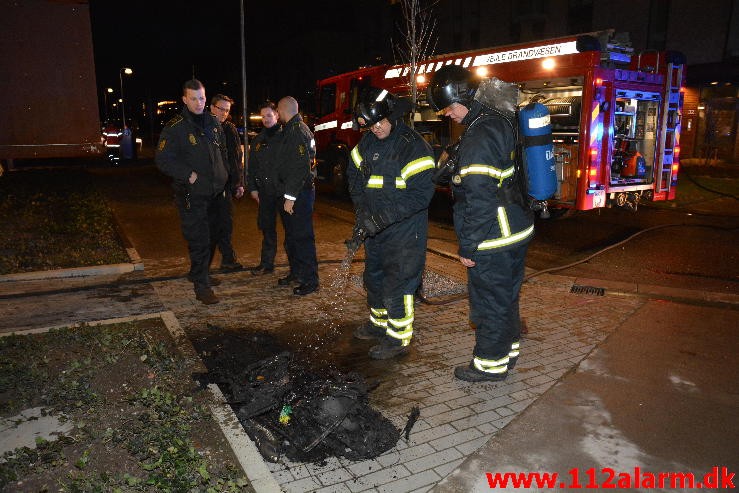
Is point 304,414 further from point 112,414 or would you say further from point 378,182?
point 378,182

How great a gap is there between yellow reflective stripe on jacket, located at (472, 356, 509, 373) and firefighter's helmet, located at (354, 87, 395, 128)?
1865 mm

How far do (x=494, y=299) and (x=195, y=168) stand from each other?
3390 mm

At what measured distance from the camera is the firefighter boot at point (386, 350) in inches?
172

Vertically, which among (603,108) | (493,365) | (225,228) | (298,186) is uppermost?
(603,108)

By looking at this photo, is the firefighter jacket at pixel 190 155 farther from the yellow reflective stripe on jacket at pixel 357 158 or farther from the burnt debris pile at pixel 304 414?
the burnt debris pile at pixel 304 414

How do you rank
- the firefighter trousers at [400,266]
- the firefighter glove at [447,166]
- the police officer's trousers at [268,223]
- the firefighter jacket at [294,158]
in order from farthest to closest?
the police officer's trousers at [268,223]
the firefighter jacket at [294,158]
the firefighter trousers at [400,266]
the firefighter glove at [447,166]

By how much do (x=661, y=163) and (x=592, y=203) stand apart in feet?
5.39

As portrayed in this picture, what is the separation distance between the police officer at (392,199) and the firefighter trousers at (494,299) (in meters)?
0.59

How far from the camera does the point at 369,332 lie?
188 inches

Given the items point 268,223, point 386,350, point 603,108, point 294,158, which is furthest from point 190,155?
point 603,108

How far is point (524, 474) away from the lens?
9.53 feet

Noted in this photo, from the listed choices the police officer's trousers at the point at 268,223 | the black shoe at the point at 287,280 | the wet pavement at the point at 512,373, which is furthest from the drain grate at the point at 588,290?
the police officer's trousers at the point at 268,223

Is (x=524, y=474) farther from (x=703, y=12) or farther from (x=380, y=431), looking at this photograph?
(x=703, y=12)

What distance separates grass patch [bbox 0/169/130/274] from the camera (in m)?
7.17
